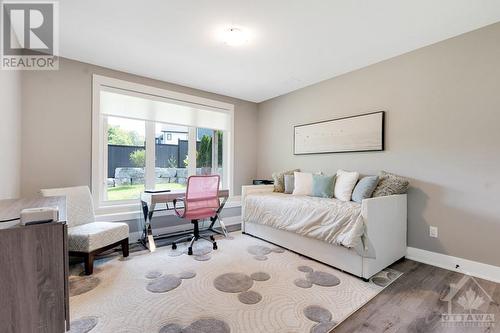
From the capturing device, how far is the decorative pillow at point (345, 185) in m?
2.94

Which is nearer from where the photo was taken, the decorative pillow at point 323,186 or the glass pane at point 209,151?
the decorative pillow at point 323,186

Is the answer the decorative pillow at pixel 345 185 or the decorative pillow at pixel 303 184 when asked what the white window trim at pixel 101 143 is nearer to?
the decorative pillow at pixel 303 184

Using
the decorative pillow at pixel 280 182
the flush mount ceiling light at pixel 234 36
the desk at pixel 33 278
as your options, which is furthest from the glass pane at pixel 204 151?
the desk at pixel 33 278

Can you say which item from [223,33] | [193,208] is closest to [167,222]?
[193,208]

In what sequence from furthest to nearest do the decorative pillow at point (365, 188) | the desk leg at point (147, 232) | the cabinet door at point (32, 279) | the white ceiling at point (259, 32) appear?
the desk leg at point (147, 232) → the decorative pillow at point (365, 188) → the white ceiling at point (259, 32) → the cabinet door at point (32, 279)

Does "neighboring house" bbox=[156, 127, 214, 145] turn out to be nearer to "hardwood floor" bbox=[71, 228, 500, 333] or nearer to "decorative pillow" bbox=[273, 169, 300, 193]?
"decorative pillow" bbox=[273, 169, 300, 193]

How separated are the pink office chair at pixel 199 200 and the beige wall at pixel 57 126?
139cm

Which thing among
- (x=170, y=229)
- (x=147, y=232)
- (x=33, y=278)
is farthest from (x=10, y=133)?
(x=170, y=229)

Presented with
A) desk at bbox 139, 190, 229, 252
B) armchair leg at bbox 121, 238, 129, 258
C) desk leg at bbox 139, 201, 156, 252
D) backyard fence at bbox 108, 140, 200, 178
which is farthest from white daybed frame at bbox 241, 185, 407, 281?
backyard fence at bbox 108, 140, 200, 178

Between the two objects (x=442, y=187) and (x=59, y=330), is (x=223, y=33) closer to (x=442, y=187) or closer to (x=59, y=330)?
(x=59, y=330)

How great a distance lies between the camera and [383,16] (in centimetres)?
208

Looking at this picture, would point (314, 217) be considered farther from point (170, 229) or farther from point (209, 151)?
point (209, 151)

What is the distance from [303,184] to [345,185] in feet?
2.21
